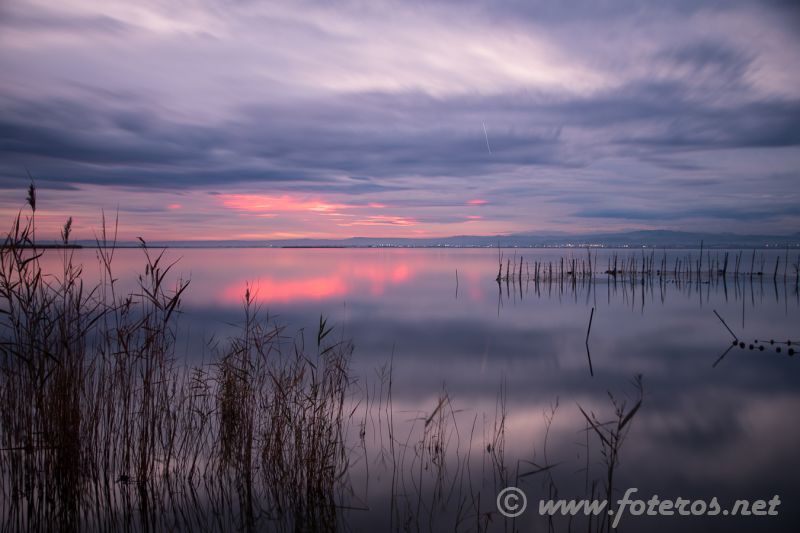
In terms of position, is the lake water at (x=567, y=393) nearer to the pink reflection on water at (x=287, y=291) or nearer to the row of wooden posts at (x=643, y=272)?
the pink reflection on water at (x=287, y=291)

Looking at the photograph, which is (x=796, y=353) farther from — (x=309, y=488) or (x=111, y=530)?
(x=111, y=530)

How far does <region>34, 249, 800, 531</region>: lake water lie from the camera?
18.9 ft

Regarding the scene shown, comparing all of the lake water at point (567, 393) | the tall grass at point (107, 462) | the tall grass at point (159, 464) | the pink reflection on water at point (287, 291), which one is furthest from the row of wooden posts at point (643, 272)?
the tall grass at point (107, 462)

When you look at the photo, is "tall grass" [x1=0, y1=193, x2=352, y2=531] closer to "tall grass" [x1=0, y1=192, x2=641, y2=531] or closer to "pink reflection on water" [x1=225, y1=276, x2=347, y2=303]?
"tall grass" [x1=0, y1=192, x2=641, y2=531]

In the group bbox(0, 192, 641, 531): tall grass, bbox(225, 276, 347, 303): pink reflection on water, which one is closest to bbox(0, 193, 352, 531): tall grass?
bbox(0, 192, 641, 531): tall grass

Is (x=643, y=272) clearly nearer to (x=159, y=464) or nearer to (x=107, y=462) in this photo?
(x=159, y=464)

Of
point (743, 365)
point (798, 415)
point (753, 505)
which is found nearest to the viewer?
point (753, 505)

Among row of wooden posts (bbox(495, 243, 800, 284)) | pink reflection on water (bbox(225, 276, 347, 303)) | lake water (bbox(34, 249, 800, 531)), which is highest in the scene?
row of wooden posts (bbox(495, 243, 800, 284))

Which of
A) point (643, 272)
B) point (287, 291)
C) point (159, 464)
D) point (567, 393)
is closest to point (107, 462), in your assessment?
point (159, 464)

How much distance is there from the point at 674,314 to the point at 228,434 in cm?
2091

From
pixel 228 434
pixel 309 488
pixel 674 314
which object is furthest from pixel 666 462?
pixel 674 314

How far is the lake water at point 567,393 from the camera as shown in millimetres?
5750

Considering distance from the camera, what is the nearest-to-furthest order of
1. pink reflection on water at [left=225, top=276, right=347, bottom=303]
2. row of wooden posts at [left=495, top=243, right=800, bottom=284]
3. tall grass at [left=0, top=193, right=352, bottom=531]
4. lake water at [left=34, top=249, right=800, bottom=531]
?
1. tall grass at [left=0, top=193, right=352, bottom=531]
2. lake water at [left=34, top=249, right=800, bottom=531]
3. pink reflection on water at [left=225, top=276, right=347, bottom=303]
4. row of wooden posts at [left=495, top=243, right=800, bottom=284]

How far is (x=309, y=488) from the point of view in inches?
204
